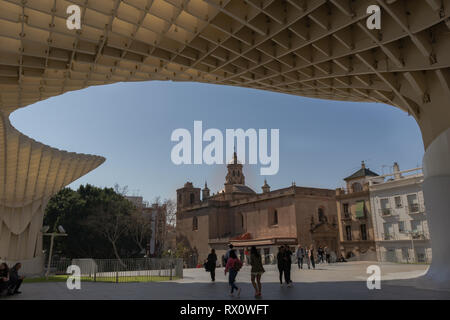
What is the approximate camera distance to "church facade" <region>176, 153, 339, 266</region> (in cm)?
5322

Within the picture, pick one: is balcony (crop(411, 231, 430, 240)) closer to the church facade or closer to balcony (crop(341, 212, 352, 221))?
balcony (crop(341, 212, 352, 221))

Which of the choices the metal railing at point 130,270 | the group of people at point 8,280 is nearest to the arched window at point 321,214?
the metal railing at point 130,270

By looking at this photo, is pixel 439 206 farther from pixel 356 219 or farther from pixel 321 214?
pixel 321 214

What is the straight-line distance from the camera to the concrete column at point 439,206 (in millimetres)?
14227

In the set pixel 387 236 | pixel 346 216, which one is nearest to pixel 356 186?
pixel 346 216

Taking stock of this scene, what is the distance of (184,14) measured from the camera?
14523 mm

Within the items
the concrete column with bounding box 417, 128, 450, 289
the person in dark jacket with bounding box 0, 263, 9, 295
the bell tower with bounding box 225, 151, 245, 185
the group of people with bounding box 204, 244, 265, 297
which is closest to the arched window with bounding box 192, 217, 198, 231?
the bell tower with bounding box 225, 151, 245, 185

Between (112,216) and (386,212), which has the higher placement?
(112,216)

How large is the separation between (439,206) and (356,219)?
35022 millimetres

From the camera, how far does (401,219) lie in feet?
138

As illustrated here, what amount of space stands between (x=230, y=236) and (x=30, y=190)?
4629 centimetres

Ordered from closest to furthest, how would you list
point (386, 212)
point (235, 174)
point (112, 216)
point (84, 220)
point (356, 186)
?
point (386, 212) < point (84, 220) < point (112, 216) < point (356, 186) < point (235, 174)

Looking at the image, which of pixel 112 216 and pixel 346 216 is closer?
pixel 346 216
